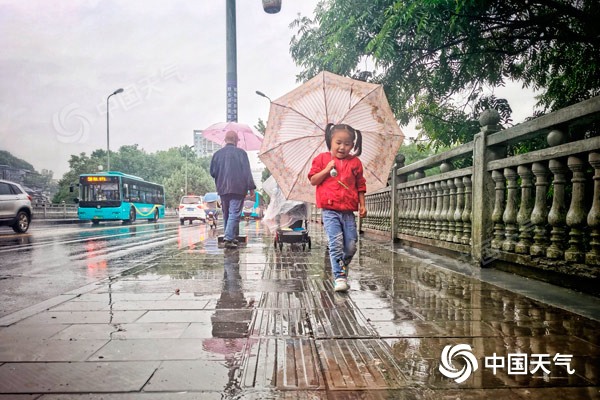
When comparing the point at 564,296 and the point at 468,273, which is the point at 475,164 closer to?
the point at 468,273

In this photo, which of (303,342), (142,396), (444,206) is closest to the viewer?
(142,396)

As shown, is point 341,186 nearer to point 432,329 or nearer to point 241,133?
point 432,329

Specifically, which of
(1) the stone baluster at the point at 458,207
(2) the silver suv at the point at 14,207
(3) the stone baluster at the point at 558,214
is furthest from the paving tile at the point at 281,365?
(2) the silver suv at the point at 14,207

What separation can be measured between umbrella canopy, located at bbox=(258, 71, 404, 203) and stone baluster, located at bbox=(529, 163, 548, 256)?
1.76m

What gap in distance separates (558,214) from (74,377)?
13.6ft

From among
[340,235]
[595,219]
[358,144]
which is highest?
[358,144]

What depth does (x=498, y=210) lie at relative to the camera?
16.8 feet

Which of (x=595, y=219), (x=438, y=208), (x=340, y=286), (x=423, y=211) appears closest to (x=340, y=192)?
(x=340, y=286)

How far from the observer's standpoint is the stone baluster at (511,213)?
15.6 ft

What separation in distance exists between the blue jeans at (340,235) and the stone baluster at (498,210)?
1.93 m

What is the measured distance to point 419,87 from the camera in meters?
10.2

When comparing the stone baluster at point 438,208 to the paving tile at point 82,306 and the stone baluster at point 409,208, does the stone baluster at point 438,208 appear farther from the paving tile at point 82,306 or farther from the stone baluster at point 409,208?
the paving tile at point 82,306

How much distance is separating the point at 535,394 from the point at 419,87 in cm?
933

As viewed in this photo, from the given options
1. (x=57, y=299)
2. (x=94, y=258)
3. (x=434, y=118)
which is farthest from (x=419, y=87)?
(x=57, y=299)
